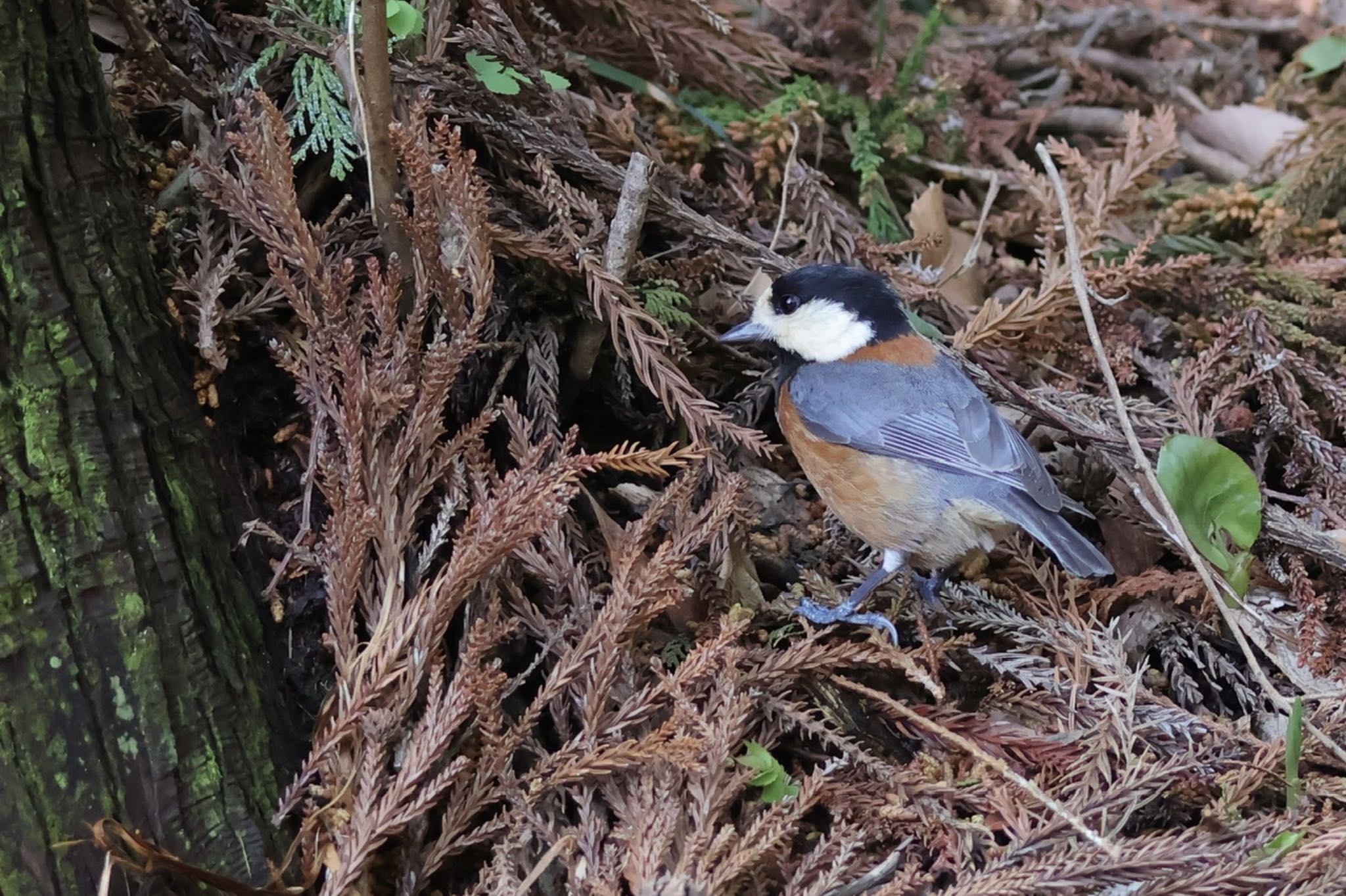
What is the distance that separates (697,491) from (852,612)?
383mm

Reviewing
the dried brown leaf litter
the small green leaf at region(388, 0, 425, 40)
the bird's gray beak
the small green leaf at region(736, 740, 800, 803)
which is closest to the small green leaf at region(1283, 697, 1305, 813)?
the dried brown leaf litter

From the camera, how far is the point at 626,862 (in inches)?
48.9

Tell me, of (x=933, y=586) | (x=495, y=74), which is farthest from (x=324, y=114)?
(x=933, y=586)

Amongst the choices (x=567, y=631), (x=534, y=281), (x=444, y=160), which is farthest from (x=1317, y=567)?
(x=444, y=160)

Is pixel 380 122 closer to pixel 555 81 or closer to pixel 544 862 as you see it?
pixel 555 81

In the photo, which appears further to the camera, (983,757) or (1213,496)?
(1213,496)

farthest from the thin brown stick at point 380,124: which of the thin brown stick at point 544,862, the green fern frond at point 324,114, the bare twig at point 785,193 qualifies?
the thin brown stick at point 544,862

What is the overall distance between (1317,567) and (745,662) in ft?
3.94

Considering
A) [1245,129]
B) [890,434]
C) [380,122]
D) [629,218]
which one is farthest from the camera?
[1245,129]

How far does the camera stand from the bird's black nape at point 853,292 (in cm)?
200

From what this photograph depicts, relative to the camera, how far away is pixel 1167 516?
1742mm

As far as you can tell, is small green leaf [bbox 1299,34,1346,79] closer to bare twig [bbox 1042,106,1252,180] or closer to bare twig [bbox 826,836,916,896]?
bare twig [bbox 1042,106,1252,180]

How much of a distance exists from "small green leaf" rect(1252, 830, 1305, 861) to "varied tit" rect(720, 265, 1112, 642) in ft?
2.03

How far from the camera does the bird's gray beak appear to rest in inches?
81.0
